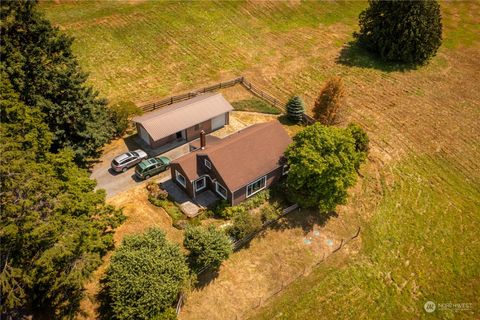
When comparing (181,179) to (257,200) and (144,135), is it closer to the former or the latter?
(257,200)

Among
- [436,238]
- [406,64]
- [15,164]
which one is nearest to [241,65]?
[406,64]

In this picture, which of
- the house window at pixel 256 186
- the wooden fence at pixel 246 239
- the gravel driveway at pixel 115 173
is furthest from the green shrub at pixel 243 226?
the gravel driveway at pixel 115 173

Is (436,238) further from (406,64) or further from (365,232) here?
(406,64)

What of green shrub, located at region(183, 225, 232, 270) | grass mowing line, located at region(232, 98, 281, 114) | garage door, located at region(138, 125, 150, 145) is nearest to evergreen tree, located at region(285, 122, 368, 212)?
green shrub, located at region(183, 225, 232, 270)

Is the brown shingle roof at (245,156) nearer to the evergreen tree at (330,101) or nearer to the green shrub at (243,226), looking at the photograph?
the green shrub at (243,226)

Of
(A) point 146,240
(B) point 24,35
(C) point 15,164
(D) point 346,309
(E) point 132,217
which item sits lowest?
(D) point 346,309

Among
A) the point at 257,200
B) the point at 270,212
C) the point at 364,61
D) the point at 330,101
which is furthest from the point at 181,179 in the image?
the point at 364,61
